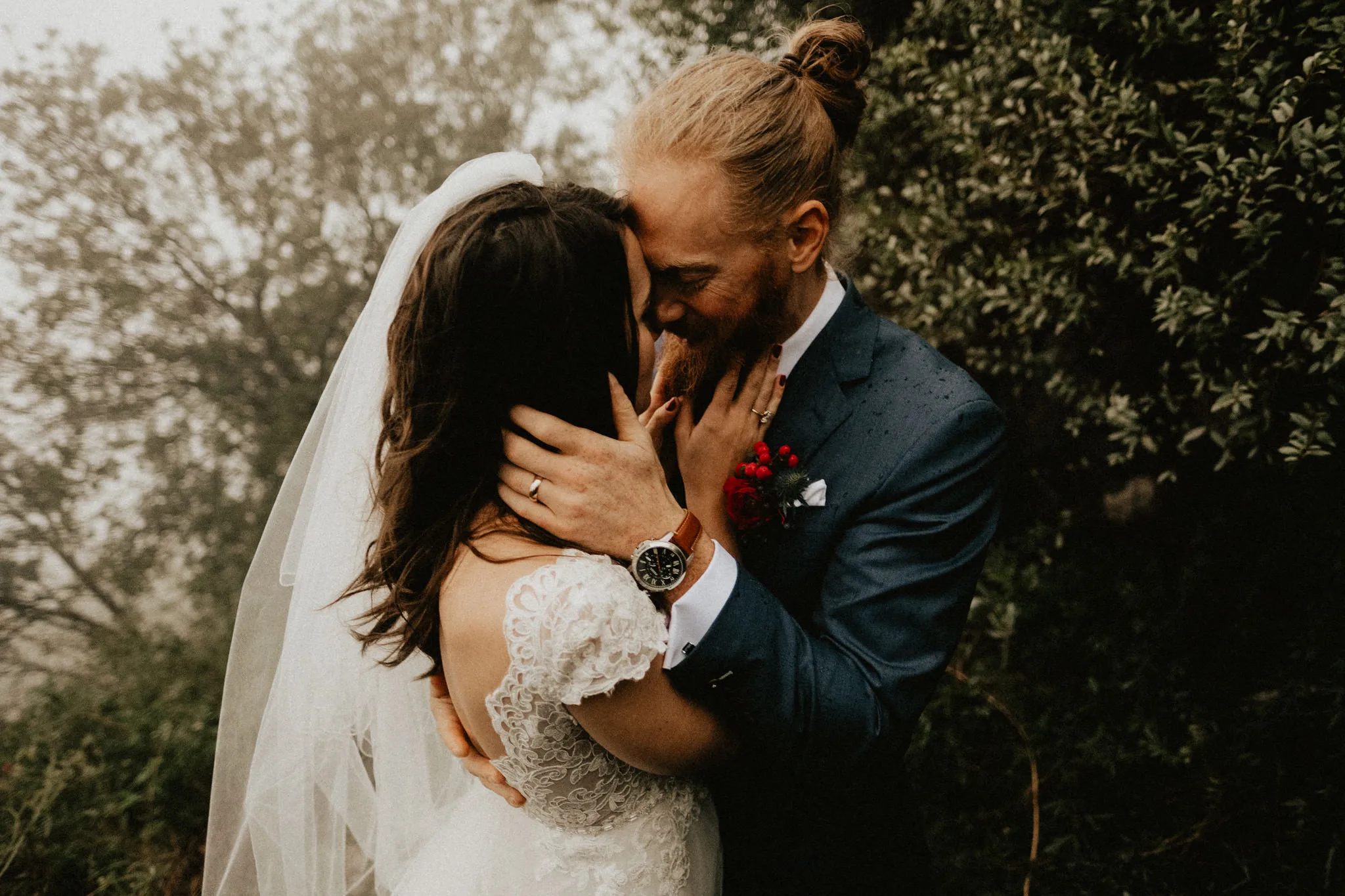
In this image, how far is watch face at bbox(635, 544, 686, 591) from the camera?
1.59 m

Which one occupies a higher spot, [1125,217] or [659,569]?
[659,569]

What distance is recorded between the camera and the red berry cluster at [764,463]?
75.5 inches

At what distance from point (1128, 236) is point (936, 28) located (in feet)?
5.15

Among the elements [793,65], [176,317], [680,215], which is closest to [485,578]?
[680,215]

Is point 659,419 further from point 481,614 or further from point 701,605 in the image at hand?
point 481,614

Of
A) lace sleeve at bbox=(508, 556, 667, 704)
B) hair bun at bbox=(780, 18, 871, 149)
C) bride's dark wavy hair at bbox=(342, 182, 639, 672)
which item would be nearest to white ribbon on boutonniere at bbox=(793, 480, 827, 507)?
bride's dark wavy hair at bbox=(342, 182, 639, 672)

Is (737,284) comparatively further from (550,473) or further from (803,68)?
(550,473)

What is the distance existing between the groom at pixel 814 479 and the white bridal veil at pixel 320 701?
530 millimetres

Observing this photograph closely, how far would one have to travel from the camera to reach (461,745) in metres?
1.87

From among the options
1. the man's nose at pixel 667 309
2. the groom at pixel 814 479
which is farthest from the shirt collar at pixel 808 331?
the man's nose at pixel 667 309

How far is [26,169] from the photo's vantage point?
3.92 m

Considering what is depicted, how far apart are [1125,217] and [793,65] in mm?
1456

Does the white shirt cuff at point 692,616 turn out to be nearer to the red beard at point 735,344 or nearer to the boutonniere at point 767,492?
the boutonniere at point 767,492

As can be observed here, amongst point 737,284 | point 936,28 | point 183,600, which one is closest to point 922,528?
point 737,284
